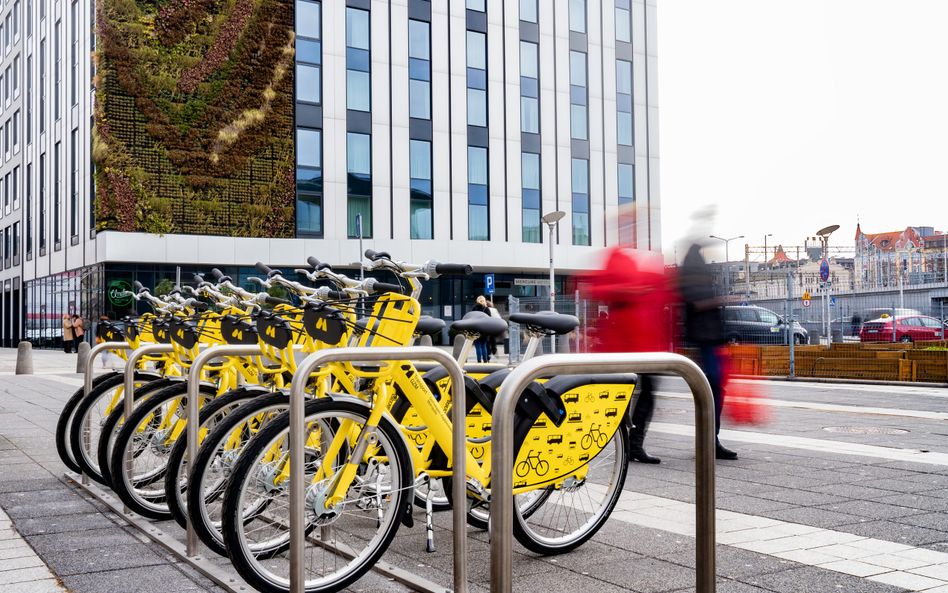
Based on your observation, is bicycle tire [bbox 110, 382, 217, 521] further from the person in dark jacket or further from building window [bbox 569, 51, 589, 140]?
building window [bbox 569, 51, 589, 140]

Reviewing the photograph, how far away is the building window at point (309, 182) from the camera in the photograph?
34.7 m

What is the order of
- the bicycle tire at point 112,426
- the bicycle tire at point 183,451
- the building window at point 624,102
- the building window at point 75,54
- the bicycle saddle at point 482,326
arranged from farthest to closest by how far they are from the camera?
the building window at point 624,102, the building window at point 75,54, the bicycle tire at point 112,426, the bicycle tire at point 183,451, the bicycle saddle at point 482,326

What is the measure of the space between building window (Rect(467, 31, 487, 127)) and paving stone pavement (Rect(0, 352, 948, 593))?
31.0 meters

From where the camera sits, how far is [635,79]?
42.0 metres

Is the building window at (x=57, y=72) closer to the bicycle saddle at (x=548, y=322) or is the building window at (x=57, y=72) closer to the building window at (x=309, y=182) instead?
the building window at (x=309, y=182)

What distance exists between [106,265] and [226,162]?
582 centimetres

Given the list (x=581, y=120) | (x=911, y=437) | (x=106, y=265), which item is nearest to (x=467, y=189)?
(x=581, y=120)

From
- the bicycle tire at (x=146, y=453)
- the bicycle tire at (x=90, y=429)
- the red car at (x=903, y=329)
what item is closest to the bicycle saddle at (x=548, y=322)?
the bicycle tire at (x=146, y=453)

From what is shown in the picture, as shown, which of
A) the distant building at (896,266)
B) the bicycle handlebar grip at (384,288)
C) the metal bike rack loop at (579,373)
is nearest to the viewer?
the metal bike rack loop at (579,373)

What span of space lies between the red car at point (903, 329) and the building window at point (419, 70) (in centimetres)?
1867

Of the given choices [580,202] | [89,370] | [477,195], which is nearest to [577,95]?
[580,202]

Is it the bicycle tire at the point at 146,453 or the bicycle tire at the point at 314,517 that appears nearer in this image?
the bicycle tire at the point at 314,517

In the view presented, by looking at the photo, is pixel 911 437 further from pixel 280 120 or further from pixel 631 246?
pixel 280 120

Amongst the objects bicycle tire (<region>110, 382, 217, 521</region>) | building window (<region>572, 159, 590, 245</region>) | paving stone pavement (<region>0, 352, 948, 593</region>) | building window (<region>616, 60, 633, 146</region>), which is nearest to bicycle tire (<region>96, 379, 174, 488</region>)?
bicycle tire (<region>110, 382, 217, 521</region>)
